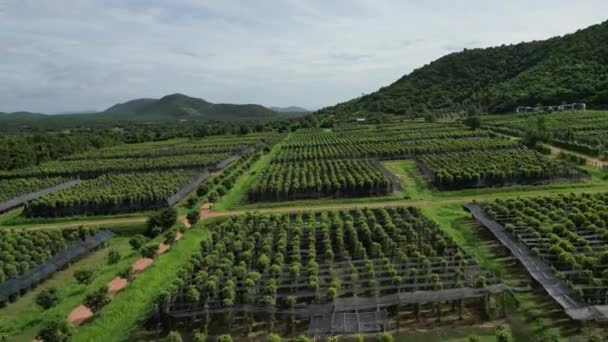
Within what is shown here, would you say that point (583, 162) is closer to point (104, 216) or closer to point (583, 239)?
point (583, 239)

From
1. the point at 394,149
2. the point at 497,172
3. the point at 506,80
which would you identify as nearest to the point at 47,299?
the point at 497,172

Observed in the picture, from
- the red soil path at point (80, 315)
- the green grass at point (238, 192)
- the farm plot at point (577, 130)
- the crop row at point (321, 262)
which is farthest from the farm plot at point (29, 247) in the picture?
the farm plot at point (577, 130)

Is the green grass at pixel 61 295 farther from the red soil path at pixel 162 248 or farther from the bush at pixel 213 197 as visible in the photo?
the bush at pixel 213 197

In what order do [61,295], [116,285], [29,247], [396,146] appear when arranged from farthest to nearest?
[396,146], [29,247], [116,285], [61,295]

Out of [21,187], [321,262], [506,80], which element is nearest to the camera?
[321,262]

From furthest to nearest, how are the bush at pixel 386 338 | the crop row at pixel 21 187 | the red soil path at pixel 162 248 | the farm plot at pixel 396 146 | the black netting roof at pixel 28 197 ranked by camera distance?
the farm plot at pixel 396 146 < the crop row at pixel 21 187 < the black netting roof at pixel 28 197 < the red soil path at pixel 162 248 < the bush at pixel 386 338

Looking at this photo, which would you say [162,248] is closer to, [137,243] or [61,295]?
[137,243]

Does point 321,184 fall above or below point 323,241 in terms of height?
above
